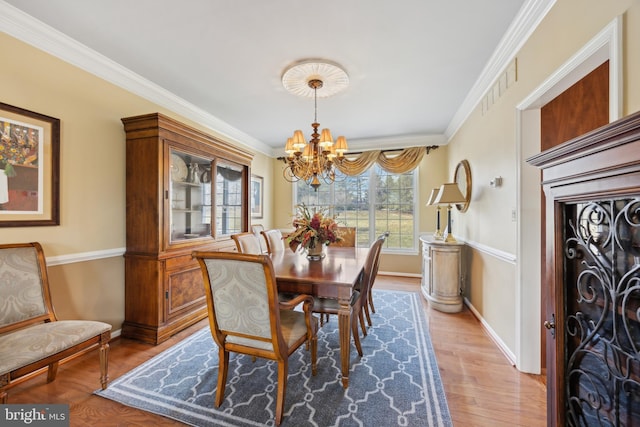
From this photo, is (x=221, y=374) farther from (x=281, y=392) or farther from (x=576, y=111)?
(x=576, y=111)

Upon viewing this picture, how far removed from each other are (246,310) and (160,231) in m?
1.53

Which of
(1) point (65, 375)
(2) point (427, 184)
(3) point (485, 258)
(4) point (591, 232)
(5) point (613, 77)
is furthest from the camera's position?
(2) point (427, 184)

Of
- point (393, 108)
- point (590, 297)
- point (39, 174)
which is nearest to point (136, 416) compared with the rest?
point (39, 174)

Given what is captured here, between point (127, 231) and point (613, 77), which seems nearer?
point (613, 77)

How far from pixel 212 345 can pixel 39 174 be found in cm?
197

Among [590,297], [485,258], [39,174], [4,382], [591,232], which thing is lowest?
[4,382]

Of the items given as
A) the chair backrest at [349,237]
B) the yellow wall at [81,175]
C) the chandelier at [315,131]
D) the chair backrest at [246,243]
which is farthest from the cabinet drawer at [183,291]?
the chair backrest at [349,237]

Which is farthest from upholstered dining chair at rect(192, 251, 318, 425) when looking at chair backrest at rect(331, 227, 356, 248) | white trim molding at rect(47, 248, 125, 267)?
chair backrest at rect(331, 227, 356, 248)

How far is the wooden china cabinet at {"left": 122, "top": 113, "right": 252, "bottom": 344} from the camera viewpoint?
2525 mm

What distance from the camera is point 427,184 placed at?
486 cm

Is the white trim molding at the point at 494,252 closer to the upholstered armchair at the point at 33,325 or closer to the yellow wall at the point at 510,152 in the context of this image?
the yellow wall at the point at 510,152

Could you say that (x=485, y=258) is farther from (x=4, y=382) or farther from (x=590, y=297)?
(x=4, y=382)

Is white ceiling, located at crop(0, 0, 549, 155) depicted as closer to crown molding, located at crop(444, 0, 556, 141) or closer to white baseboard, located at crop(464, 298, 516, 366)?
crown molding, located at crop(444, 0, 556, 141)

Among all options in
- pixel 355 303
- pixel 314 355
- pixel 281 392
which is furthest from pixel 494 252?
pixel 281 392
